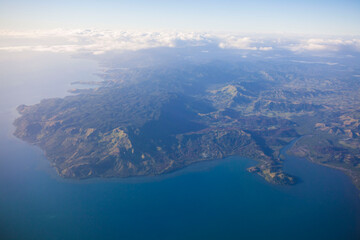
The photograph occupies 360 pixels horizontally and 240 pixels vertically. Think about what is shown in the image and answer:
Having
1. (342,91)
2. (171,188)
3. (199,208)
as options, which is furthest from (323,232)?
(342,91)

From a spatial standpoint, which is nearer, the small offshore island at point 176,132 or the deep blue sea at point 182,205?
the deep blue sea at point 182,205

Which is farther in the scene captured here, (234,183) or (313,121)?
(313,121)

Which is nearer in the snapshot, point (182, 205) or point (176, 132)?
point (182, 205)

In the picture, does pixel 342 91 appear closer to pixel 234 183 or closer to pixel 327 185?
pixel 327 185

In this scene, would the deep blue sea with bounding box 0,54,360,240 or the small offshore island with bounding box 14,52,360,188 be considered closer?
the deep blue sea with bounding box 0,54,360,240
